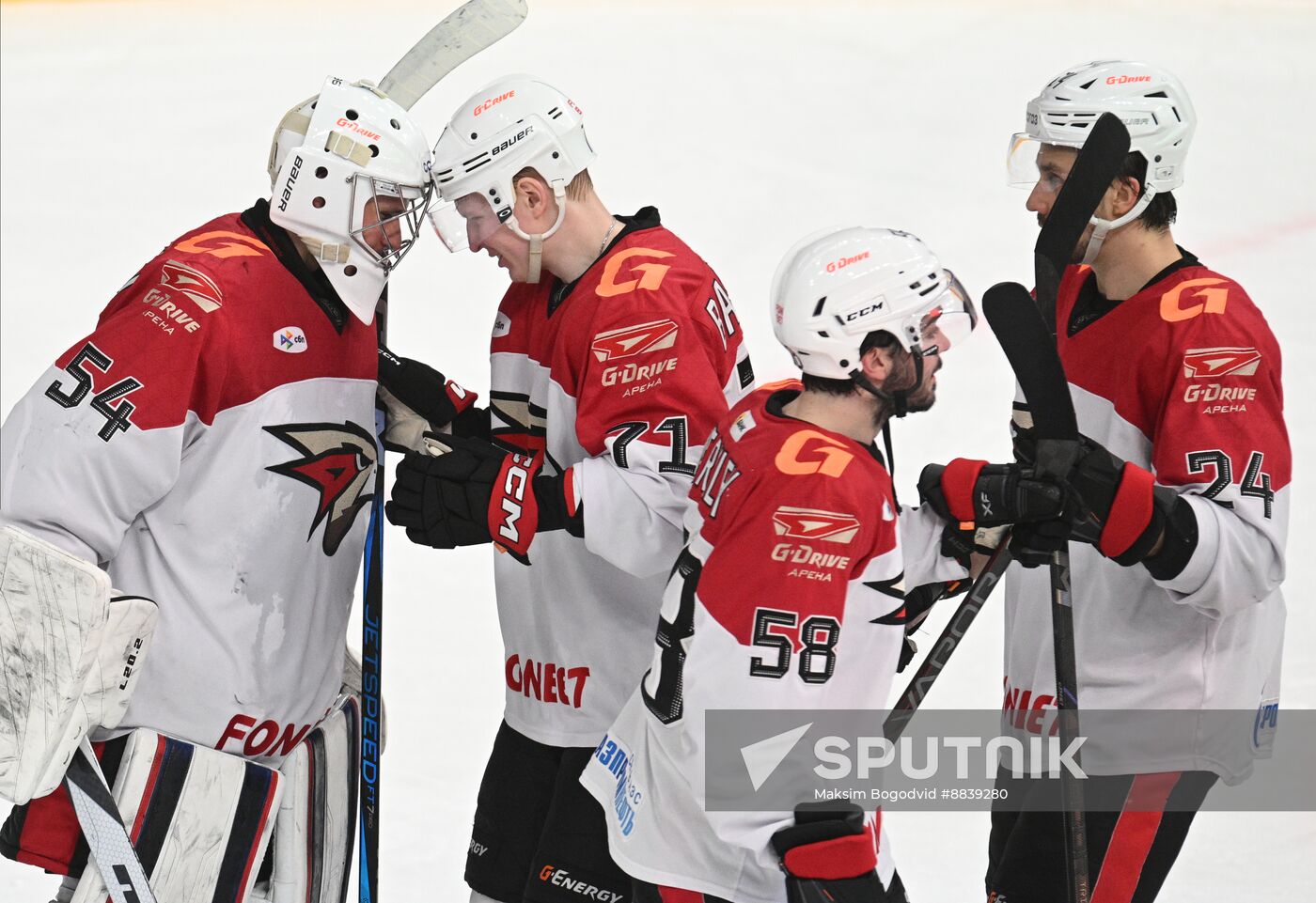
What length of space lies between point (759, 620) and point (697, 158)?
18.7 feet

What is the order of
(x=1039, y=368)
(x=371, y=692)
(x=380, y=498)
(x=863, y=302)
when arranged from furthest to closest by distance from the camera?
(x=380, y=498)
(x=371, y=692)
(x=1039, y=368)
(x=863, y=302)

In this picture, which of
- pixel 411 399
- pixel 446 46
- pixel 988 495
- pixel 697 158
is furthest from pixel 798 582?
pixel 697 158

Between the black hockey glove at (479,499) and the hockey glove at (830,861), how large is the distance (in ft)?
2.20

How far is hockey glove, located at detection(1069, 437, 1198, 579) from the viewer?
2260 mm

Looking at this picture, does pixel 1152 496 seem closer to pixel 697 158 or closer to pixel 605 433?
pixel 605 433

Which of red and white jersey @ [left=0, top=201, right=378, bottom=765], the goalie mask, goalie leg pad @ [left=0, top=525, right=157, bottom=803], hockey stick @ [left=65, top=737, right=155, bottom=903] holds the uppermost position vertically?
the goalie mask

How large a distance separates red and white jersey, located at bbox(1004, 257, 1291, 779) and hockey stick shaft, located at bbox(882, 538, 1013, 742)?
26 cm

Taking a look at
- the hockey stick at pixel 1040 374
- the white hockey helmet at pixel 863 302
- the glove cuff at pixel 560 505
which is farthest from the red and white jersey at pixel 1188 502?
the glove cuff at pixel 560 505

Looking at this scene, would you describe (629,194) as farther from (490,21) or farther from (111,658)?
(111,658)

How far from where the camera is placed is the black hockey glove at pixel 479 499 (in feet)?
8.12

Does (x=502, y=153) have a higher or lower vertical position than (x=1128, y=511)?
higher

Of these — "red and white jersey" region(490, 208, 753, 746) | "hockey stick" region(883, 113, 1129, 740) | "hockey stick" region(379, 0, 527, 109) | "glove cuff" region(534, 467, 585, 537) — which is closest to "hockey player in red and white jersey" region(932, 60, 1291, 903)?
"hockey stick" region(883, 113, 1129, 740)

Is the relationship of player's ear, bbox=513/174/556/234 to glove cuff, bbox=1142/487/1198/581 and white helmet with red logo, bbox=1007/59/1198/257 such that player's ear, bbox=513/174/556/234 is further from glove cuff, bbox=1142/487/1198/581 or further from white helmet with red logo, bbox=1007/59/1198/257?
glove cuff, bbox=1142/487/1198/581

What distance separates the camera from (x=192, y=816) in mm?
2387
